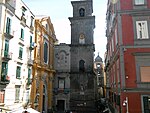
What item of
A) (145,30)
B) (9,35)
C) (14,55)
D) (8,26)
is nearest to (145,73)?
(145,30)

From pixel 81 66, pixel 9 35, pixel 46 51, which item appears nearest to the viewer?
pixel 9 35

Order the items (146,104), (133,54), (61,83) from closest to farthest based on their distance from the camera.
A: 1. (146,104)
2. (133,54)
3. (61,83)

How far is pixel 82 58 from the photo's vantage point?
3491 centimetres

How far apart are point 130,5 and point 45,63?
20791 mm

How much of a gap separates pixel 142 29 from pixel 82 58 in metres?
19.7

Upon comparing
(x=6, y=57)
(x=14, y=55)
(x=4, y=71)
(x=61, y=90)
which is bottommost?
(x=61, y=90)

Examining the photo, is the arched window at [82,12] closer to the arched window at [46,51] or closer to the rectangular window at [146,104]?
the arched window at [46,51]

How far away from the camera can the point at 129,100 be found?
48.8 feet

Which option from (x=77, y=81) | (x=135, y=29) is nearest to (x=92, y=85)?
(x=77, y=81)

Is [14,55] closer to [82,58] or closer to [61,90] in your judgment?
[82,58]

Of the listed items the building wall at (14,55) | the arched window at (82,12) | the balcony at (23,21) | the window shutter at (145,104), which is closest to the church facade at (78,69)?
the arched window at (82,12)

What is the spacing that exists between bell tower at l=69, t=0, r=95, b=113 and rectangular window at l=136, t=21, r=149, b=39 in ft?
62.1

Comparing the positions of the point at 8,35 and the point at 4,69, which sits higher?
the point at 8,35

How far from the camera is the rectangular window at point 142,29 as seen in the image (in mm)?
15797
